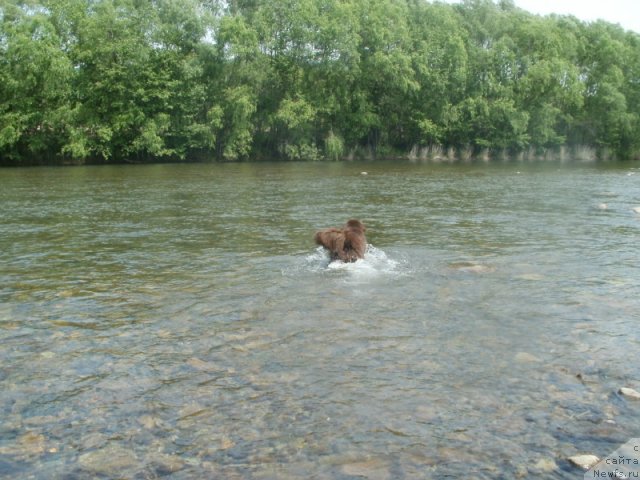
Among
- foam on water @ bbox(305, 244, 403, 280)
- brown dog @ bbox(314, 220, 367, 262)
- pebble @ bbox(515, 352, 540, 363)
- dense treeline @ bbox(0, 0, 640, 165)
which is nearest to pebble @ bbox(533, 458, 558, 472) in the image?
pebble @ bbox(515, 352, 540, 363)

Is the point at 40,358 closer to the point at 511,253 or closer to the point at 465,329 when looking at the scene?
the point at 465,329

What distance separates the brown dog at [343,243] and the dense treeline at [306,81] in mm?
37530

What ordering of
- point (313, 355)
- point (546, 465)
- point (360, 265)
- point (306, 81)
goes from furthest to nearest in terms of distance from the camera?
point (306, 81) < point (360, 265) < point (313, 355) < point (546, 465)

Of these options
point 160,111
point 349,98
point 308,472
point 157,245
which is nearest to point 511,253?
point 157,245

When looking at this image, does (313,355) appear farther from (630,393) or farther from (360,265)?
(360,265)

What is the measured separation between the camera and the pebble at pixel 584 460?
3.54 meters

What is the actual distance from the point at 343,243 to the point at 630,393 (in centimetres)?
525

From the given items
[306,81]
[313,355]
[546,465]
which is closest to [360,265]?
[313,355]

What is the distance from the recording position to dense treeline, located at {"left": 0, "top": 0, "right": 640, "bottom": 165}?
4528 centimetres

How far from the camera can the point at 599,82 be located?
196ft

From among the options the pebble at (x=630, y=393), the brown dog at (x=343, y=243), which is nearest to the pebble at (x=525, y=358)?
the pebble at (x=630, y=393)

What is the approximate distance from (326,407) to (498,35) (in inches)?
2453

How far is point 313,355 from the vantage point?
5383 mm

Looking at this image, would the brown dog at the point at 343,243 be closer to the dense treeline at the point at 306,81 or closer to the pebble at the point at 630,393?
the pebble at the point at 630,393
